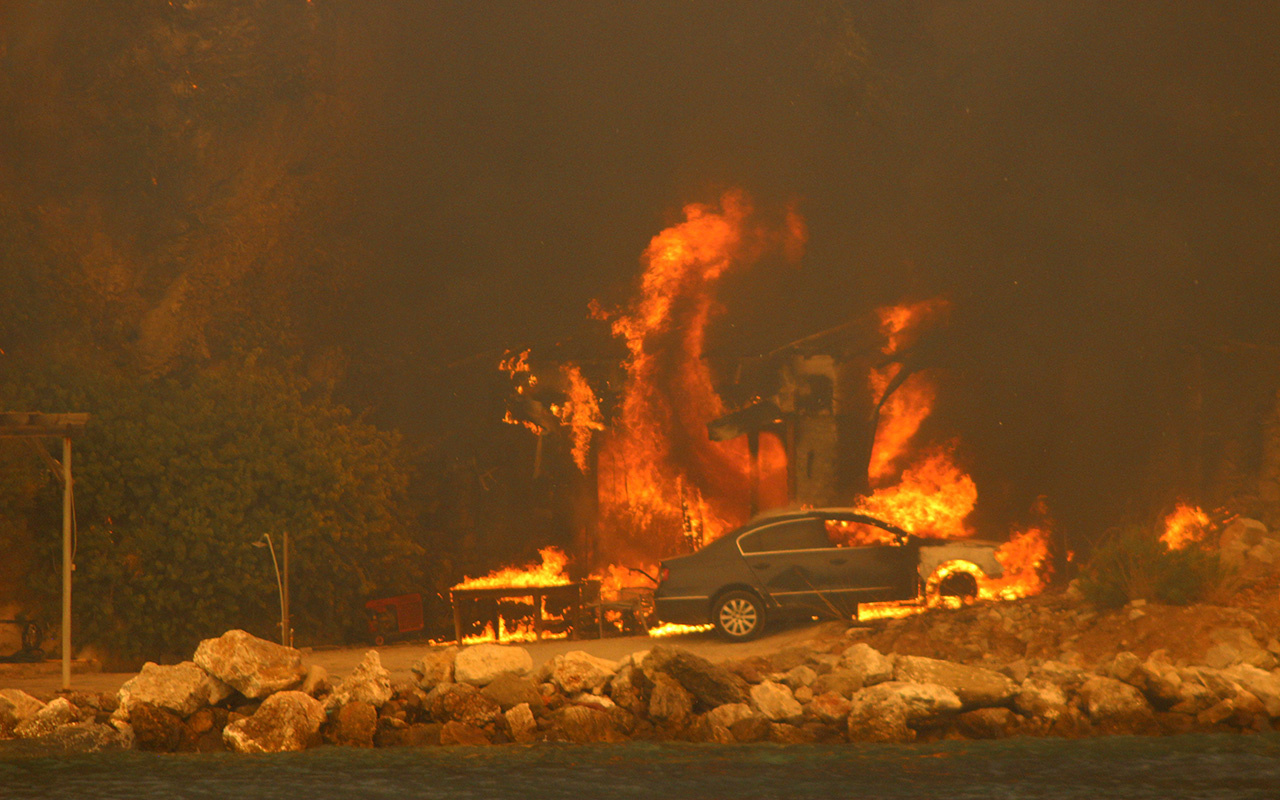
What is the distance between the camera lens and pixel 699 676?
1187 cm

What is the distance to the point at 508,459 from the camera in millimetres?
21094

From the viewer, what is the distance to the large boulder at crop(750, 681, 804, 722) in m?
11.6

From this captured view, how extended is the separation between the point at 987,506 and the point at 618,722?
34.4 ft

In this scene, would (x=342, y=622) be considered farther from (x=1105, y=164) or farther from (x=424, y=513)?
(x=1105, y=164)

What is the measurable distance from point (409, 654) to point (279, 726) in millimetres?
4306

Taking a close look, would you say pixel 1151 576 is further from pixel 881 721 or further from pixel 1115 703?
pixel 881 721

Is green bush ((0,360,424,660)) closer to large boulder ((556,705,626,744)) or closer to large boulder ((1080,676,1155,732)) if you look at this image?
large boulder ((556,705,626,744))

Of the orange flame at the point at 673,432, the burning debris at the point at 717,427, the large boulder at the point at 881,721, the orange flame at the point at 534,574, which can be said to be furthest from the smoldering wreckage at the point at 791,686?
the orange flame at the point at 673,432

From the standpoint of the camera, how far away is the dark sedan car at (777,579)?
48.9 ft

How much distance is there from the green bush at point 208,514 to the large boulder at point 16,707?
3.11 meters

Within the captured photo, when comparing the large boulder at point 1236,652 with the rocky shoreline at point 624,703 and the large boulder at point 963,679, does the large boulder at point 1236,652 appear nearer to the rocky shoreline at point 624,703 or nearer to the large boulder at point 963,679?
the rocky shoreline at point 624,703

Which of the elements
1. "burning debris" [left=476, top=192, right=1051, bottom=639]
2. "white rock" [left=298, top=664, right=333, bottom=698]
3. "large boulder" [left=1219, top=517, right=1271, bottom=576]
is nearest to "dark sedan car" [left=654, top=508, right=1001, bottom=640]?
"large boulder" [left=1219, top=517, right=1271, bottom=576]

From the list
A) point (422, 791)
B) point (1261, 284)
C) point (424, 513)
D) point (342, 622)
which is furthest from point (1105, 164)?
point (422, 791)

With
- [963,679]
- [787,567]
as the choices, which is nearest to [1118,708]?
[963,679]
